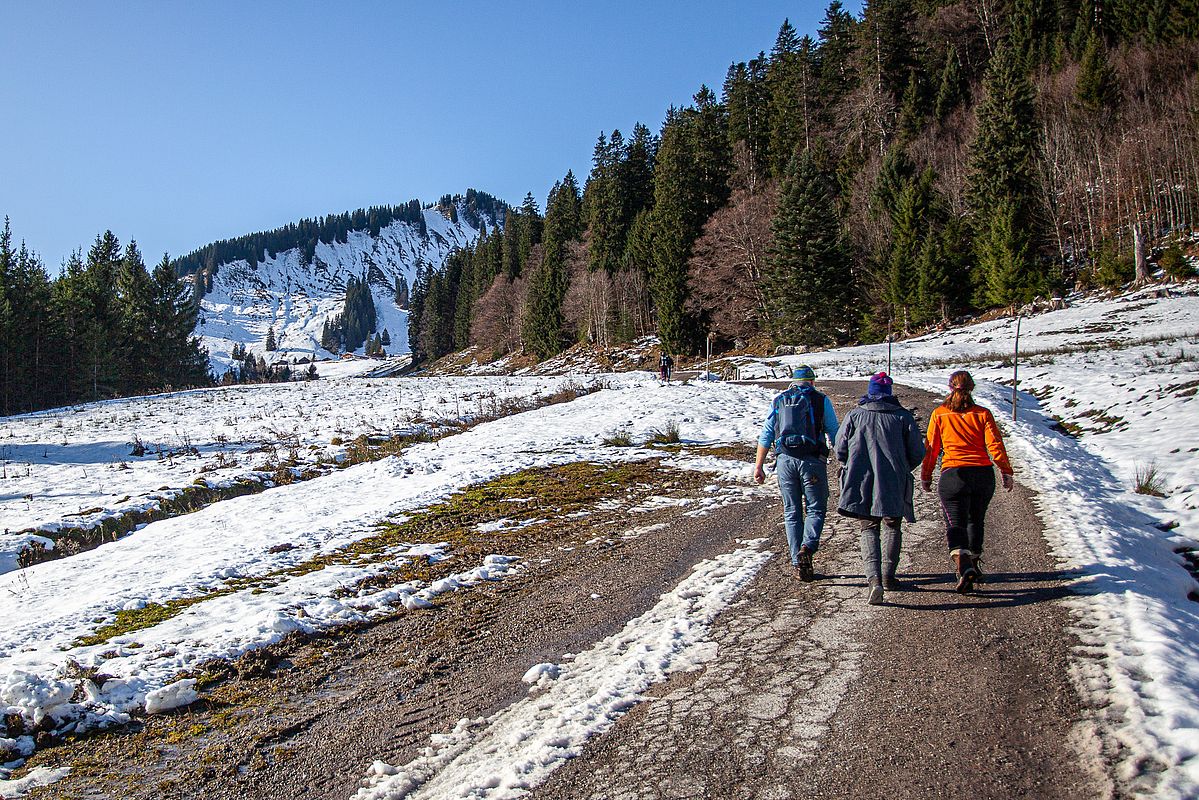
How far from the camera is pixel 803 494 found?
253 inches

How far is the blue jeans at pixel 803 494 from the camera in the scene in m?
6.27

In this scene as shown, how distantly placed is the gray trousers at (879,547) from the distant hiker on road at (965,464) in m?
0.49

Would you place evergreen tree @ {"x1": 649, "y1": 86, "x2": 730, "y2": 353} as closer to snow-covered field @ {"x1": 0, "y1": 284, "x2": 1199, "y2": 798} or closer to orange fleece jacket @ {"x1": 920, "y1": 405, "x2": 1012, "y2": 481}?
snow-covered field @ {"x1": 0, "y1": 284, "x2": 1199, "y2": 798}

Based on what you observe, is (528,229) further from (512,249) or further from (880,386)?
(880,386)

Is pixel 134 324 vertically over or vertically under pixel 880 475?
over

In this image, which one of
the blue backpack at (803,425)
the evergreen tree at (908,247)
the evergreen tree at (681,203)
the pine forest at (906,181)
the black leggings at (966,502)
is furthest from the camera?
the evergreen tree at (681,203)

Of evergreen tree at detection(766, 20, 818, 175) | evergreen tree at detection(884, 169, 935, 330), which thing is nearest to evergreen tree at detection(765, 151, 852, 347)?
evergreen tree at detection(884, 169, 935, 330)

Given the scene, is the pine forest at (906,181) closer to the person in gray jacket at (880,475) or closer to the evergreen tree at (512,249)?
the evergreen tree at (512,249)

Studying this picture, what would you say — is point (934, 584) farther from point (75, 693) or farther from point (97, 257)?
point (97, 257)

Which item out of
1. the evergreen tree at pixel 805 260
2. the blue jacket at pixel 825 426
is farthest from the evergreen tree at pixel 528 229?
the blue jacket at pixel 825 426

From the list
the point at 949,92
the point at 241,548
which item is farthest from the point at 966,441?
the point at 949,92

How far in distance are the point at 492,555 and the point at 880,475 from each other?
457 cm

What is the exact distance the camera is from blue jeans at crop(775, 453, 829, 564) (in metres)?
6.27

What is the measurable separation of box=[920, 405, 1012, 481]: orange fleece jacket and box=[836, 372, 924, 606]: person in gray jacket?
1.06 ft
